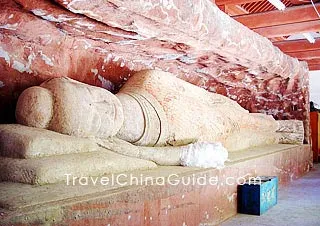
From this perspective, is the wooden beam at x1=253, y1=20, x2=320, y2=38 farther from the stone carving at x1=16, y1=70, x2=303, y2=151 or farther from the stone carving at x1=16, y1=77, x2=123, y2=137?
the stone carving at x1=16, y1=77, x2=123, y2=137

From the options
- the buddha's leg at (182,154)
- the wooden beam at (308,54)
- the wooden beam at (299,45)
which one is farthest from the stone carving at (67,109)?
the wooden beam at (308,54)

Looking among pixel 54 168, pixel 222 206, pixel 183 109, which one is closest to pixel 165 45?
pixel 183 109

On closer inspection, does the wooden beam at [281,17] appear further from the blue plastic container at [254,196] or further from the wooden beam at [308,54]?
the blue plastic container at [254,196]

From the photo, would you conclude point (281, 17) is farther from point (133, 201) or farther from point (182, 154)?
point (133, 201)

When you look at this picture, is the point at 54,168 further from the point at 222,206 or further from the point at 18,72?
the point at 222,206

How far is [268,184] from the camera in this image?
3416 millimetres

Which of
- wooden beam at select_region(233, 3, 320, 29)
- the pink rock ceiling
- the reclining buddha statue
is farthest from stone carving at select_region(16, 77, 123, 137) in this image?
wooden beam at select_region(233, 3, 320, 29)

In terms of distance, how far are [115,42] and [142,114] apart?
607 mm

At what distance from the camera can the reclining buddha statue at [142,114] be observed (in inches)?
95.6

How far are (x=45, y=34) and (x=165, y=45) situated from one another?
41.4 inches

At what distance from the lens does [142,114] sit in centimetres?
302

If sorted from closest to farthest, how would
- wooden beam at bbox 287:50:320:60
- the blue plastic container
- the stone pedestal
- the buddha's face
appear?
the stone pedestal < the buddha's face < the blue plastic container < wooden beam at bbox 287:50:320:60

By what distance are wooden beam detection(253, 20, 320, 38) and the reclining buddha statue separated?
1.46 meters

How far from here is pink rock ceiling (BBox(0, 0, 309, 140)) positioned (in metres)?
2.43
